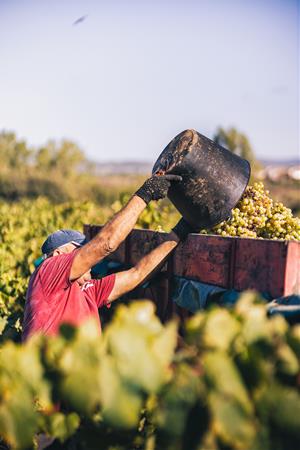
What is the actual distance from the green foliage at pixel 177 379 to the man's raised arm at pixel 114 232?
1.64 meters

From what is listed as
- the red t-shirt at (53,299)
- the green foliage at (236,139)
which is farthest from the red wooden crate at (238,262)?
the green foliage at (236,139)

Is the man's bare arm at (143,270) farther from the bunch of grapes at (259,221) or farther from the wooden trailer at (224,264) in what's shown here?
the bunch of grapes at (259,221)

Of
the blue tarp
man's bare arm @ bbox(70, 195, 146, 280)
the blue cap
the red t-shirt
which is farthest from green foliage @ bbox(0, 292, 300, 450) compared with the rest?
the blue cap

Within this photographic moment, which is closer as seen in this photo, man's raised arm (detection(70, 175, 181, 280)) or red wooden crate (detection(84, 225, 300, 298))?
red wooden crate (detection(84, 225, 300, 298))

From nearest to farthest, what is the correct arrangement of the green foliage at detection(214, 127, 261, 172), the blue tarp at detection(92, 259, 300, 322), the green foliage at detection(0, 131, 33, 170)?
the blue tarp at detection(92, 259, 300, 322) → the green foliage at detection(214, 127, 261, 172) → the green foliage at detection(0, 131, 33, 170)

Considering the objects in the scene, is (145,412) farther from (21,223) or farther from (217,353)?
(21,223)

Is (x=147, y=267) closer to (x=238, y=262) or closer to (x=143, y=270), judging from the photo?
(x=143, y=270)

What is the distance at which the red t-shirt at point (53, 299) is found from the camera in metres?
3.86

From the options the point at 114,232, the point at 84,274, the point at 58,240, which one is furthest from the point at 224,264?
the point at 58,240

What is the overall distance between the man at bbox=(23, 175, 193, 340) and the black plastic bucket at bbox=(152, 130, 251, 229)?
0.10 metres

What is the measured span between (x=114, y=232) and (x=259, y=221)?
1.12 metres

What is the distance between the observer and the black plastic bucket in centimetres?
388

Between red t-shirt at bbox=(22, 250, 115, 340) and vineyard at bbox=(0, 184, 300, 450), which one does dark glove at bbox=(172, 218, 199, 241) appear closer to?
red t-shirt at bbox=(22, 250, 115, 340)

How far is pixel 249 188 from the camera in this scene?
4.45 meters
